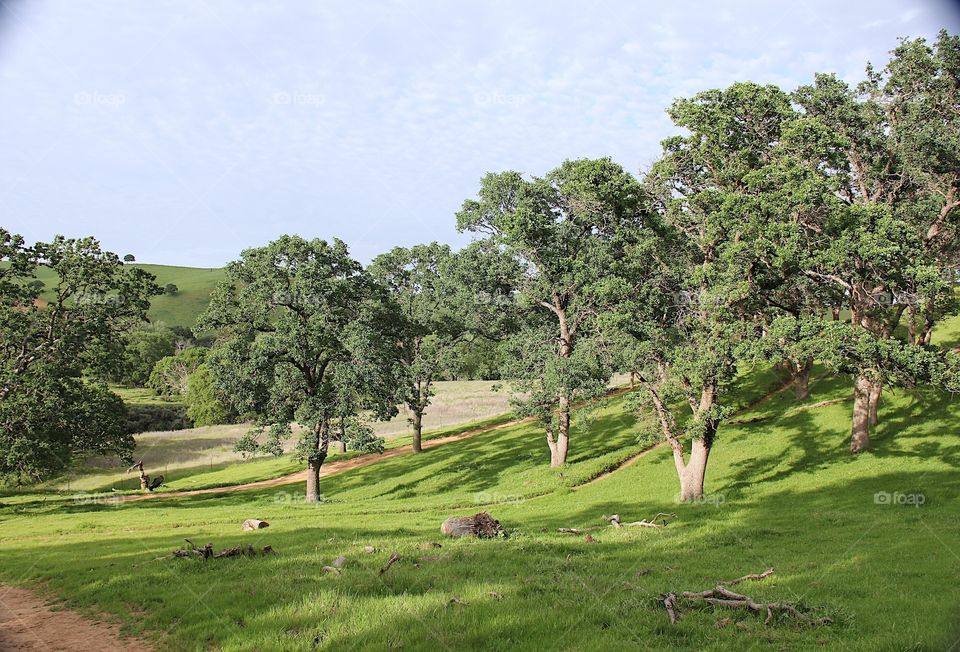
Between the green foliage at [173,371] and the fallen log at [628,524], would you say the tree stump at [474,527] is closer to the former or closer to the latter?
the fallen log at [628,524]

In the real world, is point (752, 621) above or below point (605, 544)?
above

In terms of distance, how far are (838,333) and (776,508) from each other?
8.93 metres

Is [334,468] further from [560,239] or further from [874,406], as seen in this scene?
[874,406]

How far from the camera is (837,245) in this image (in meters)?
27.4

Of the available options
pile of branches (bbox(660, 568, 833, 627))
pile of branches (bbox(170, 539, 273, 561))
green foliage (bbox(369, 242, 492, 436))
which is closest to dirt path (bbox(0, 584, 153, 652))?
pile of branches (bbox(170, 539, 273, 561))

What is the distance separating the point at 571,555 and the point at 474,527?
202 inches

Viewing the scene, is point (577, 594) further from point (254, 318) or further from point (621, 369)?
point (254, 318)

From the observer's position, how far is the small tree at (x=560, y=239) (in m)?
35.1

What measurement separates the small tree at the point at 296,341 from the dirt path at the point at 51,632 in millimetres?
22900

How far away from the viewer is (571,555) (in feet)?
60.0

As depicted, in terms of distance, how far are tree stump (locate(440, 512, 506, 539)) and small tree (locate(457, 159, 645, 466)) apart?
15.5 m

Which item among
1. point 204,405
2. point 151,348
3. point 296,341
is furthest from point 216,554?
point 151,348

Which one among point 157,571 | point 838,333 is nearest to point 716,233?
point 838,333

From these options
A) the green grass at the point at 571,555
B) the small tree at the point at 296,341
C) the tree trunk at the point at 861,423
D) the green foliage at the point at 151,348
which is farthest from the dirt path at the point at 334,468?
the green foliage at the point at 151,348
